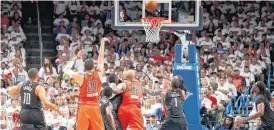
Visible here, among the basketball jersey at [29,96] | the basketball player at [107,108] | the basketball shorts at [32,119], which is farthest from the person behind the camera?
the basketball player at [107,108]

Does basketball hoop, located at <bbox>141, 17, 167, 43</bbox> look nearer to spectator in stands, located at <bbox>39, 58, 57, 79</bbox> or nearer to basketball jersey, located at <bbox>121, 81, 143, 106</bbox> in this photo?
basketball jersey, located at <bbox>121, 81, 143, 106</bbox>

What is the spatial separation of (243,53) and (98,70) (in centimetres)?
943

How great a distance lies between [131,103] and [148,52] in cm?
783

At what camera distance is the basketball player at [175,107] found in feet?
46.3

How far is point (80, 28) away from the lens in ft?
80.5

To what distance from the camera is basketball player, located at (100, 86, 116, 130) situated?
14373mm

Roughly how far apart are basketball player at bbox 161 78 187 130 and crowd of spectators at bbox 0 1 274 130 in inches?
132

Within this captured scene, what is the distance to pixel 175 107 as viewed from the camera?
14.1m

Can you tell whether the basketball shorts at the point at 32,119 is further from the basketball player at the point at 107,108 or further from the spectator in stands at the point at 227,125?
the spectator in stands at the point at 227,125

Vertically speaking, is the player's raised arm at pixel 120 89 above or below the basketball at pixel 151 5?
below

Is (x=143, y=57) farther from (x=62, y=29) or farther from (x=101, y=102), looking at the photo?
(x=101, y=102)

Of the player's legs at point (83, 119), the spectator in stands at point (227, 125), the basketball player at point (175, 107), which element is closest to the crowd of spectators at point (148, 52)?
the spectator in stands at point (227, 125)

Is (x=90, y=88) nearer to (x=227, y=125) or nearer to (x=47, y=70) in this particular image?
(x=227, y=125)

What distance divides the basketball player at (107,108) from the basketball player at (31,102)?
5.87 ft
